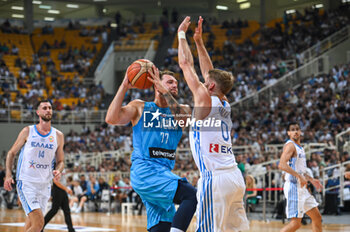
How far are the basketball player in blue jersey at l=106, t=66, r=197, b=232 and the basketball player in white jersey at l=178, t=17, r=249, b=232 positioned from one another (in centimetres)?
36

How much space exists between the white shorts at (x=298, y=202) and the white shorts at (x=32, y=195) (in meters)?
3.61

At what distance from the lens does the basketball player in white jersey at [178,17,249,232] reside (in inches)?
190

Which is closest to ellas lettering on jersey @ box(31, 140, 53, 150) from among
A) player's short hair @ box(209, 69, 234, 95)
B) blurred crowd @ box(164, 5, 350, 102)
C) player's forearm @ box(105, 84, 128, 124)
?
player's forearm @ box(105, 84, 128, 124)

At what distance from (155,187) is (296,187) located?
12.2 ft

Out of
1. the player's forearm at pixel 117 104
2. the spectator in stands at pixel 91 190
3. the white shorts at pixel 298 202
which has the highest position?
the player's forearm at pixel 117 104

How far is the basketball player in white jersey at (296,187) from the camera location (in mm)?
8047

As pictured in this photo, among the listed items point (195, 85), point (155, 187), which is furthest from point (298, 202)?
point (195, 85)

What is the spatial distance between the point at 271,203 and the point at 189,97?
10.3 metres

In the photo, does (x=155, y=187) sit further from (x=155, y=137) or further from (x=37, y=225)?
(x=37, y=225)

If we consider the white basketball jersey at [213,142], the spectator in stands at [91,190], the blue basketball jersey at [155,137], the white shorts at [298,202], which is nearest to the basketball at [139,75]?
the blue basketball jersey at [155,137]

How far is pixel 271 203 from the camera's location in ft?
59.5

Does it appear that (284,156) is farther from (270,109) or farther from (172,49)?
(172,49)

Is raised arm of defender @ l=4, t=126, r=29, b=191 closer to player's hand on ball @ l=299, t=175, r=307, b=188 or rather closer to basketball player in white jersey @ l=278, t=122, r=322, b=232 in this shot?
basketball player in white jersey @ l=278, t=122, r=322, b=232

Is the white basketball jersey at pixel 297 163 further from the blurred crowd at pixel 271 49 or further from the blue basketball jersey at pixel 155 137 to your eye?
the blurred crowd at pixel 271 49
